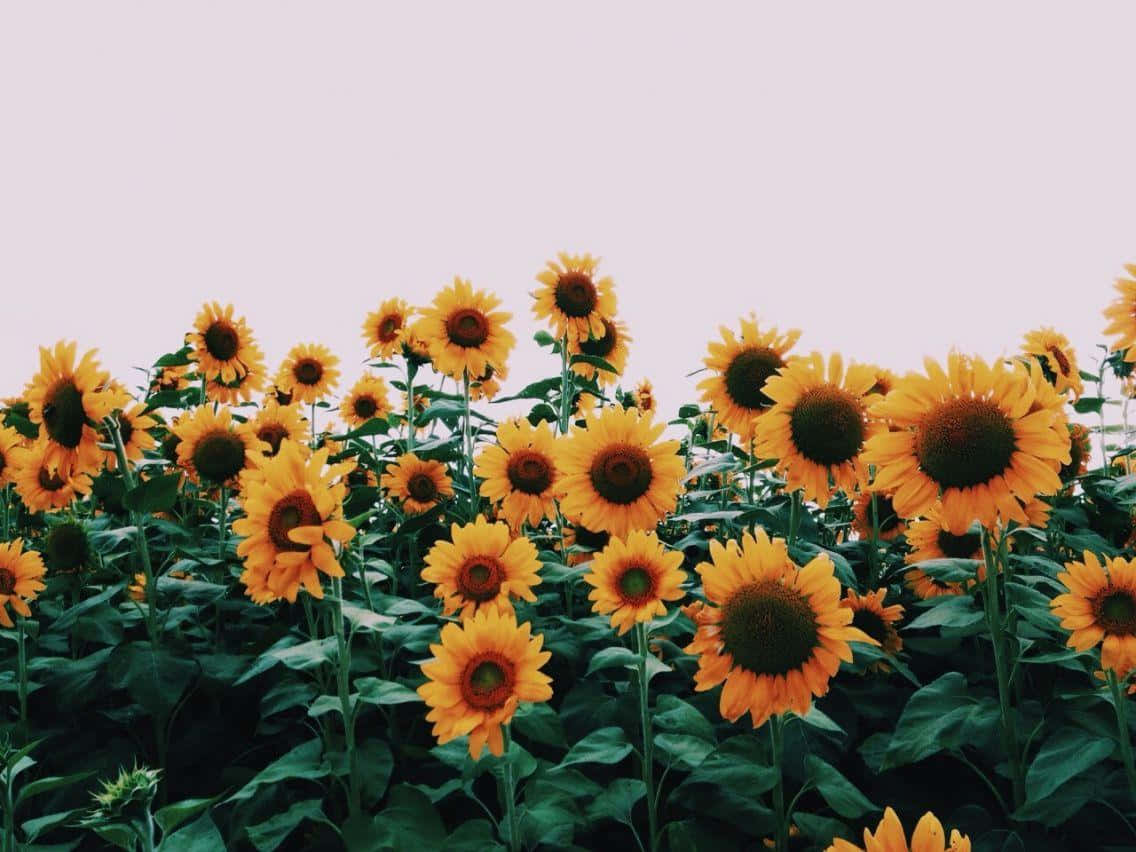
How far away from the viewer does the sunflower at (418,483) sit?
15.4ft

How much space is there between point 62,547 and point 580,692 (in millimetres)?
2509

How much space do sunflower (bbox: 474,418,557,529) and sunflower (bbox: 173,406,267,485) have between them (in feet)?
3.65

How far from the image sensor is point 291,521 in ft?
8.37

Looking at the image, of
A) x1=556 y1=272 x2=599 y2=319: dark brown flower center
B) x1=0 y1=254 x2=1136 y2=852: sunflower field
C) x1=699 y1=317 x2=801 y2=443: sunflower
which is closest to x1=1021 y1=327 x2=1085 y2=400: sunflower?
x1=0 y1=254 x2=1136 y2=852: sunflower field

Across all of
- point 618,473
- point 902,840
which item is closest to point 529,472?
point 618,473

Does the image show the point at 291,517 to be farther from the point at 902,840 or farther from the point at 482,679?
the point at 902,840

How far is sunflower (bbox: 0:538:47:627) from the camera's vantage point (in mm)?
3486

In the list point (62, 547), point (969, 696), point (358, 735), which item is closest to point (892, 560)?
point (969, 696)

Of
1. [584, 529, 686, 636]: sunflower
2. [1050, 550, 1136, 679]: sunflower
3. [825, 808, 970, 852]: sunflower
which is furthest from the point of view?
[584, 529, 686, 636]: sunflower

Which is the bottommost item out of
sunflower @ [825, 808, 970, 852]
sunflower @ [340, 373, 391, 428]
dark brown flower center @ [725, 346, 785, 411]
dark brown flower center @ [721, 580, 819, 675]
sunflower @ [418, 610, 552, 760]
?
sunflower @ [825, 808, 970, 852]

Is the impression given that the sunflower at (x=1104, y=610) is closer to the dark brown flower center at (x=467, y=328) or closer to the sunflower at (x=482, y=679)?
the sunflower at (x=482, y=679)

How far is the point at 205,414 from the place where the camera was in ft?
14.4

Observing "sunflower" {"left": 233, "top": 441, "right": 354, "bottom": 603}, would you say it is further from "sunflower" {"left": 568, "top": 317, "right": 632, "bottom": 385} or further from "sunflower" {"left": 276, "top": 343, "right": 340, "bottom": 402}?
"sunflower" {"left": 276, "top": 343, "right": 340, "bottom": 402}

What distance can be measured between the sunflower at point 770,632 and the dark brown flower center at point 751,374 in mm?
1223
